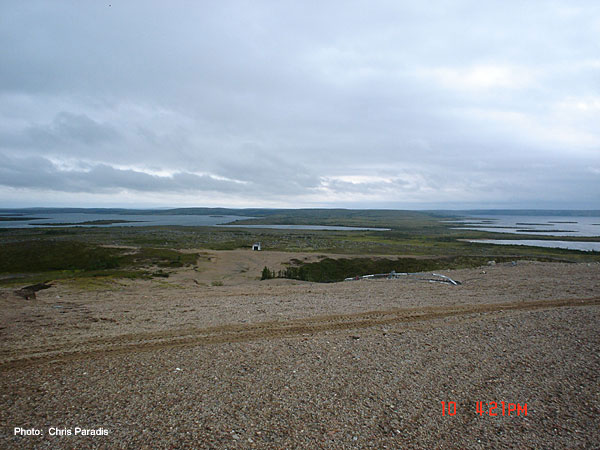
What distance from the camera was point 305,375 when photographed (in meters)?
7.05

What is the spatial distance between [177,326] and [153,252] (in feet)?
117

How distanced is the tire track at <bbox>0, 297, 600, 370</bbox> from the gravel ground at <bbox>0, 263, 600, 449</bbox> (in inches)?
2.1

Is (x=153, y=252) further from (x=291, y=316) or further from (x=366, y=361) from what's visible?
(x=366, y=361)

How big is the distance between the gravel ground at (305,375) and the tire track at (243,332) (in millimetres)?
Result: 53

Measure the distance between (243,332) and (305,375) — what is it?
3.11m

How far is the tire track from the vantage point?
8000 mm
